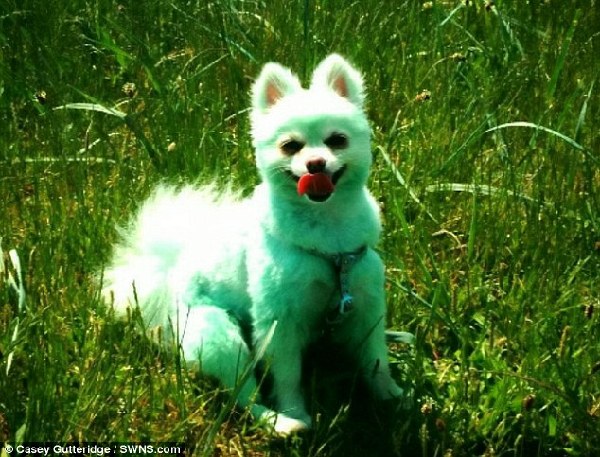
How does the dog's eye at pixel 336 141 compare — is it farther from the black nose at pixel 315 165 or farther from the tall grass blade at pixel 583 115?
the tall grass blade at pixel 583 115

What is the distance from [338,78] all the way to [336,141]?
23 centimetres

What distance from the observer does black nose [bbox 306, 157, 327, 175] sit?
239 cm

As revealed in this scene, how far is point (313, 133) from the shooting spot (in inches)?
96.7

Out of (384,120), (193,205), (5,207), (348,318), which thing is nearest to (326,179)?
(348,318)

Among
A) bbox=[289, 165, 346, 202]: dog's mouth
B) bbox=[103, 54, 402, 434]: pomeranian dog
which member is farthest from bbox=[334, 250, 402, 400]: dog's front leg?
bbox=[289, 165, 346, 202]: dog's mouth

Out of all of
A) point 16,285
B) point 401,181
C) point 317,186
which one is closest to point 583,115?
point 401,181

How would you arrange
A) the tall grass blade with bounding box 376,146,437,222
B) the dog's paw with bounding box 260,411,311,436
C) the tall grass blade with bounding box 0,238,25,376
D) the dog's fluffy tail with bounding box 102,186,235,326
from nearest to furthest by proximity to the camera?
the tall grass blade with bounding box 0,238,25,376, the dog's paw with bounding box 260,411,311,436, the dog's fluffy tail with bounding box 102,186,235,326, the tall grass blade with bounding box 376,146,437,222

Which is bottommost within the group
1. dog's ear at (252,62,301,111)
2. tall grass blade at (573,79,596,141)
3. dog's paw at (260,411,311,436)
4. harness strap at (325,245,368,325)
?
dog's paw at (260,411,311,436)

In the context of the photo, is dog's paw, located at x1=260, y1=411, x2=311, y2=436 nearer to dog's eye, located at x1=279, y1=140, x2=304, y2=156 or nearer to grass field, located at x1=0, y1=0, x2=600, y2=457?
grass field, located at x1=0, y1=0, x2=600, y2=457

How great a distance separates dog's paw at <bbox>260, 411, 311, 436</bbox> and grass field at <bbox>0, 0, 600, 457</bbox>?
33mm

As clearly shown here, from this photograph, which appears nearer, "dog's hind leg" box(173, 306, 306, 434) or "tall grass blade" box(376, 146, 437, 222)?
"dog's hind leg" box(173, 306, 306, 434)

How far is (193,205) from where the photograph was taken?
117 inches

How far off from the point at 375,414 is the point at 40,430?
34.4 inches

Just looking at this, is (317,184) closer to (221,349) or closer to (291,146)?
(291,146)
